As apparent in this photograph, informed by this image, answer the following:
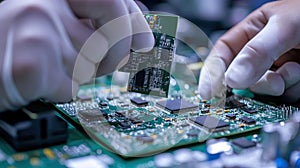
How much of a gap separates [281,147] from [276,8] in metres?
0.72

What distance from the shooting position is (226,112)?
131 cm

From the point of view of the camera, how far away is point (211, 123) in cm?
116

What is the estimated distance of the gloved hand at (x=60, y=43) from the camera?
3.05ft

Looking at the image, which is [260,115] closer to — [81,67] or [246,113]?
[246,113]

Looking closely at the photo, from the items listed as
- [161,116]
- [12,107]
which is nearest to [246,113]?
[161,116]

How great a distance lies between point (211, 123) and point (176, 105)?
182 millimetres

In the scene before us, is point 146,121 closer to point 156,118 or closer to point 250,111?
point 156,118

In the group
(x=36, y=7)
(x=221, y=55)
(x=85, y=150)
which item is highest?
(x=36, y=7)

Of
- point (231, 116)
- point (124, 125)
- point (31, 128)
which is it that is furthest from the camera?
point (231, 116)

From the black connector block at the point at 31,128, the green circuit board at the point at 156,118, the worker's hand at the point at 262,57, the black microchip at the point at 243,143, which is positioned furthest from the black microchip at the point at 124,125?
the worker's hand at the point at 262,57

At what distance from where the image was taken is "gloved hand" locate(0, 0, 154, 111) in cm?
93

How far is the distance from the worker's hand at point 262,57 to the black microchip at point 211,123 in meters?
0.25

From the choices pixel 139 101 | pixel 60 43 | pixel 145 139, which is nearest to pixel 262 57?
pixel 139 101

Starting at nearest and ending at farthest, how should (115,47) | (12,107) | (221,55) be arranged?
(12,107)
(115,47)
(221,55)
